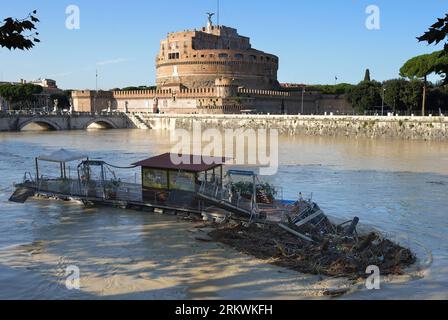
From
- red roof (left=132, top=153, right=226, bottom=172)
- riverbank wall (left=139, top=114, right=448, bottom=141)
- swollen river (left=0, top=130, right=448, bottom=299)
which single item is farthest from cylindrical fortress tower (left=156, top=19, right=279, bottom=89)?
red roof (left=132, top=153, right=226, bottom=172)

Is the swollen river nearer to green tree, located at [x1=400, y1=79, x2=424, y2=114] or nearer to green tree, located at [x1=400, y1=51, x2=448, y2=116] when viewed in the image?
green tree, located at [x1=400, y1=51, x2=448, y2=116]

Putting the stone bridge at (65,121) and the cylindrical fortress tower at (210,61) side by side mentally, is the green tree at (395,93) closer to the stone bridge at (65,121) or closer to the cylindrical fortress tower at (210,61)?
the cylindrical fortress tower at (210,61)

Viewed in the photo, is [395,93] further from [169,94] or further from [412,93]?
[169,94]

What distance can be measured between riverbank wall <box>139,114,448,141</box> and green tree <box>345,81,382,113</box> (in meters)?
9.77

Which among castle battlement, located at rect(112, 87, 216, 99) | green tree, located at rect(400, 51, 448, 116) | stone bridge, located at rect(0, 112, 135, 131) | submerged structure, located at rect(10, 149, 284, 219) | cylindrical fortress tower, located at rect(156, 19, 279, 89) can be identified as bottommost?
submerged structure, located at rect(10, 149, 284, 219)

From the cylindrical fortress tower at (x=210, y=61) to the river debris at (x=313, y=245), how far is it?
64.3 m

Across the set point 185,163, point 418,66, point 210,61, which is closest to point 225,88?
point 210,61

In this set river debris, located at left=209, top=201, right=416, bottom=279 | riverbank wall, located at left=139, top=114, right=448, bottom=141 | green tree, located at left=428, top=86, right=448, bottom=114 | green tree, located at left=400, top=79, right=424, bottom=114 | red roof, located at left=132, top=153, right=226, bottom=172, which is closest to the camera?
river debris, located at left=209, top=201, right=416, bottom=279

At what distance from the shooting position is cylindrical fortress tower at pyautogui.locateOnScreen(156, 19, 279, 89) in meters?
78.3

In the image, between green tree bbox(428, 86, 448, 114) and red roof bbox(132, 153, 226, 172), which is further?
green tree bbox(428, 86, 448, 114)

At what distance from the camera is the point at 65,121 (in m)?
59.5

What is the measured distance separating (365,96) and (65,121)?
3417 centimetres

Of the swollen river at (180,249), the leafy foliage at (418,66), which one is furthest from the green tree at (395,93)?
the swollen river at (180,249)

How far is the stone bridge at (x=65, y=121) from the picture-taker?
5392 centimetres
